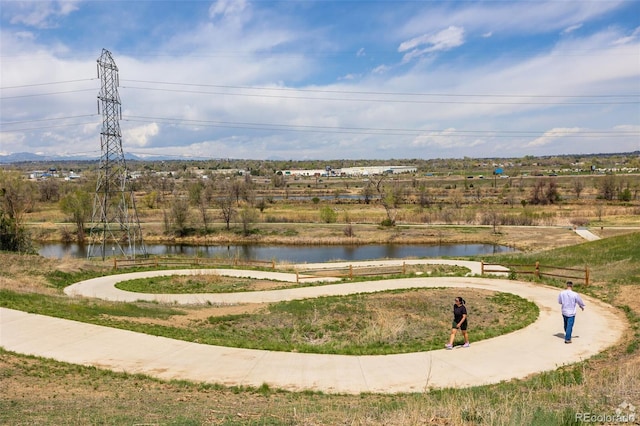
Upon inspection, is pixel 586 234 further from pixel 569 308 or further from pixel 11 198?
pixel 11 198

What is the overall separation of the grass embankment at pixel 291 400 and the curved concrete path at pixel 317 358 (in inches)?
23.8

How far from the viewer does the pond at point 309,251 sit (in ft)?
168

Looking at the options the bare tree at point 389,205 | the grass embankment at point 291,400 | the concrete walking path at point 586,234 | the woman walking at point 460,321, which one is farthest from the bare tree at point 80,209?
the woman walking at point 460,321

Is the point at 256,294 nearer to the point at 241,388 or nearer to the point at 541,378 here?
the point at 241,388

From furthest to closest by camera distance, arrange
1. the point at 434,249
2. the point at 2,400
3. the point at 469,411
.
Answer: the point at 434,249 → the point at 2,400 → the point at 469,411

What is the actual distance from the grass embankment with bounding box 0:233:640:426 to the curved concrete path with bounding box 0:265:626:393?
606 mm

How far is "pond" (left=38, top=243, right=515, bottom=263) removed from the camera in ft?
168

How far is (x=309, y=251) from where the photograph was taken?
55.4m

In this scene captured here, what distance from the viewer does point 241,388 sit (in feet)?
36.2

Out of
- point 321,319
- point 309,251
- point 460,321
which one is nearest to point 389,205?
point 309,251

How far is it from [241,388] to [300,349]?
340 centimetres

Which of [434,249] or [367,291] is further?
[434,249]

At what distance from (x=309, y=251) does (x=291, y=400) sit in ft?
148

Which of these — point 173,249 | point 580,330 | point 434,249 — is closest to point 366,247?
point 434,249
